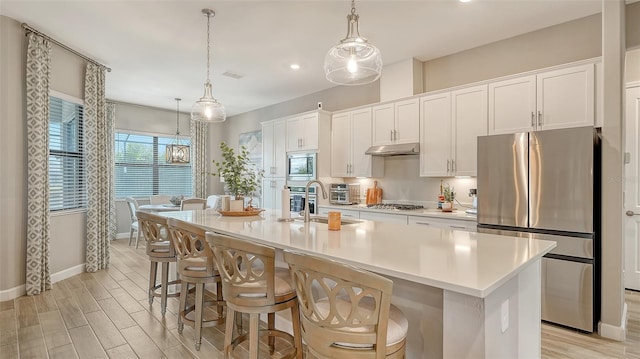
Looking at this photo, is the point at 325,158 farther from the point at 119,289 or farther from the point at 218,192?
the point at 218,192

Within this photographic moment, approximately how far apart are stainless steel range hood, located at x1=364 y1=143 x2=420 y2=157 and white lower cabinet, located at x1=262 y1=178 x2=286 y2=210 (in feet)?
6.30

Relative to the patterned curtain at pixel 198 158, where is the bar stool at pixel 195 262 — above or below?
below

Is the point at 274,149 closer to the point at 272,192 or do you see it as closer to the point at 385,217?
the point at 272,192

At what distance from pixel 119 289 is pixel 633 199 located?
609cm

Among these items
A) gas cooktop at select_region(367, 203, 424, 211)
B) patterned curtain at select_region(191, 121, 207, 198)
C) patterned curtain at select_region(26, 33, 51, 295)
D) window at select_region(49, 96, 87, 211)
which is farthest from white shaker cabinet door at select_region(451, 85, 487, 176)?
patterned curtain at select_region(191, 121, 207, 198)

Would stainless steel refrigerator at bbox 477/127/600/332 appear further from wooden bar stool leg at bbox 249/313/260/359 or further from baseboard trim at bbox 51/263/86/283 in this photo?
baseboard trim at bbox 51/263/86/283

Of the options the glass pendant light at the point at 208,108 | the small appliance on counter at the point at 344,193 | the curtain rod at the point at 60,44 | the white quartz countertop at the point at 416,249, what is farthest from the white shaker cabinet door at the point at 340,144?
the curtain rod at the point at 60,44

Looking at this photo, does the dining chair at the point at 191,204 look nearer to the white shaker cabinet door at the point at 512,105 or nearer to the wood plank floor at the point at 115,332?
the wood plank floor at the point at 115,332

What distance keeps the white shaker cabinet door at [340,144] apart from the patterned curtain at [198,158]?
3.79m

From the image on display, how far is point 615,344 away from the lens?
260cm

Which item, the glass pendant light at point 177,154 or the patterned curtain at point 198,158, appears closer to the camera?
the glass pendant light at point 177,154

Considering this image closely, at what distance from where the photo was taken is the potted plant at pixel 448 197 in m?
3.97

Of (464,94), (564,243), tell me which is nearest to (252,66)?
(464,94)

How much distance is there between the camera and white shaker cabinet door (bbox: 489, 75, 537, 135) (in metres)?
3.33
